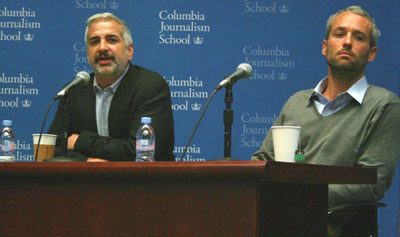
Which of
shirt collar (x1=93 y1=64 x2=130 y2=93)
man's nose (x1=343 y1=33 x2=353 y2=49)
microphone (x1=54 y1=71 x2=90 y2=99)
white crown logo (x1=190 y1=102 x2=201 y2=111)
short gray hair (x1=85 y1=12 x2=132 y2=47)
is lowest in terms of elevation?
microphone (x1=54 y1=71 x2=90 y2=99)

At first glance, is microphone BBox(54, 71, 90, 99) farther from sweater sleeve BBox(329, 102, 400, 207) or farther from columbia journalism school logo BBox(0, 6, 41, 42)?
columbia journalism school logo BBox(0, 6, 41, 42)

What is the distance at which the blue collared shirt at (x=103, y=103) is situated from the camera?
352 cm

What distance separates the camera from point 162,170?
1580 mm

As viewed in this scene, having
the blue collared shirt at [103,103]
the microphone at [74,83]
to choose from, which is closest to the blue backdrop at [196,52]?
the blue collared shirt at [103,103]

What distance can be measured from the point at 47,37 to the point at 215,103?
1375mm

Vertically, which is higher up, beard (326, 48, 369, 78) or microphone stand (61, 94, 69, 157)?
beard (326, 48, 369, 78)

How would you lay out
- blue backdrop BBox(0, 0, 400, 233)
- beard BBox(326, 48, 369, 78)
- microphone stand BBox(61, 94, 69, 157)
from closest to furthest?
microphone stand BBox(61, 94, 69, 157)
beard BBox(326, 48, 369, 78)
blue backdrop BBox(0, 0, 400, 233)

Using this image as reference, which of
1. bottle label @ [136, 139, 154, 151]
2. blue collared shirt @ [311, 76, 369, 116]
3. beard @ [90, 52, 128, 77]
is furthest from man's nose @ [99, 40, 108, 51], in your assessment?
blue collared shirt @ [311, 76, 369, 116]

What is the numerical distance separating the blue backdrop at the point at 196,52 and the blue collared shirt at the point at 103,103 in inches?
30.6

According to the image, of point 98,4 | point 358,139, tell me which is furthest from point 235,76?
point 98,4

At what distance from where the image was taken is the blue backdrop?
14.1 ft

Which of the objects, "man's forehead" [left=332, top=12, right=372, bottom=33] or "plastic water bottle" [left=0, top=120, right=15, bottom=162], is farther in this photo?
"man's forehead" [left=332, top=12, right=372, bottom=33]

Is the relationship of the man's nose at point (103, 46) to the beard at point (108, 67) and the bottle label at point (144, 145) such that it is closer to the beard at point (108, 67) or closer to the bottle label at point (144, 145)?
the beard at point (108, 67)

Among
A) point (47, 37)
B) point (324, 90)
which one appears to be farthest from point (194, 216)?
point (47, 37)
